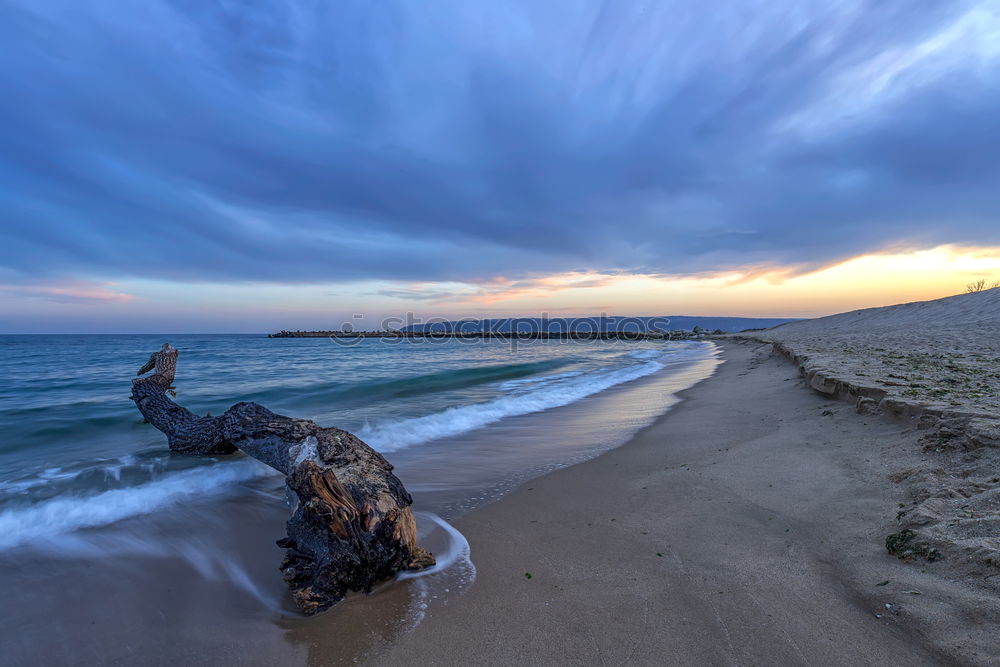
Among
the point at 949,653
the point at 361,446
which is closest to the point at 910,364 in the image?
the point at 949,653

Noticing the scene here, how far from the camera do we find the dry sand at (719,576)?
6.63 feet

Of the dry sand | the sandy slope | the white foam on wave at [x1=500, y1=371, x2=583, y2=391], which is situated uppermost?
the sandy slope

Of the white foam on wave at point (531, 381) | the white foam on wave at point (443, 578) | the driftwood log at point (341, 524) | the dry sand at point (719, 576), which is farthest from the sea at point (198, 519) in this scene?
the white foam on wave at point (531, 381)

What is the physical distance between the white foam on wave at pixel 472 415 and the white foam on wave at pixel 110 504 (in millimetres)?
2216

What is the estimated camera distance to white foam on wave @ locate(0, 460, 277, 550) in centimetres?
397

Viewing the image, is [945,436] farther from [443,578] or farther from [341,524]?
[341,524]

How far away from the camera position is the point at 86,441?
750 cm

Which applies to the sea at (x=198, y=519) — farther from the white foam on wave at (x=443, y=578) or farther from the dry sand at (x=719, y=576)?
the dry sand at (x=719, y=576)

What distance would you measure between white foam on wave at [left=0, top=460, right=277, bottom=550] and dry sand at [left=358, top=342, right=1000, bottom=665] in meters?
3.31

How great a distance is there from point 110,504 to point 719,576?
569cm

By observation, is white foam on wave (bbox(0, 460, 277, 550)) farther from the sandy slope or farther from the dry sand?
the sandy slope

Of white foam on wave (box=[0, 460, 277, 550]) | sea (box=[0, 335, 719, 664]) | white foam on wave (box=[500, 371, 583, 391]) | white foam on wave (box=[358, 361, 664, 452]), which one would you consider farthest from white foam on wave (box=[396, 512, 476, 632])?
white foam on wave (box=[500, 371, 583, 391])

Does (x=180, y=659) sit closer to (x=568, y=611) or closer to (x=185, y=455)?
(x=568, y=611)

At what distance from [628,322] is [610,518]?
101 meters
